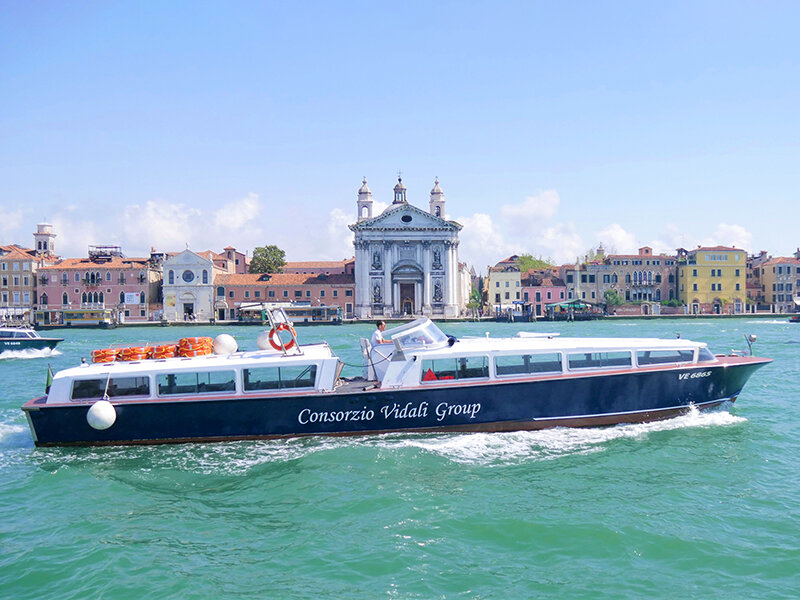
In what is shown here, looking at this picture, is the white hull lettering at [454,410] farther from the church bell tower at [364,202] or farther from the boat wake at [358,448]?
the church bell tower at [364,202]

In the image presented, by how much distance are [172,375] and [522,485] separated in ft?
20.1

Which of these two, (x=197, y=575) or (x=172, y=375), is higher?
(x=172, y=375)

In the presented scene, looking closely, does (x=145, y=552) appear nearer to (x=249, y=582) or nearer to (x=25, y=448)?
(x=249, y=582)

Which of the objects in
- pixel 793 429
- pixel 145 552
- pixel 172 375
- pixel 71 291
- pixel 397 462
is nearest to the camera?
pixel 145 552

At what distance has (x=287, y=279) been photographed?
257 feet

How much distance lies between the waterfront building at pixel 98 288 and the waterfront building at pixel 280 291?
8211 mm

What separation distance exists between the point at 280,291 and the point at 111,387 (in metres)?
67.0

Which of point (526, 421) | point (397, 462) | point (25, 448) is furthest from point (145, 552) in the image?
point (526, 421)

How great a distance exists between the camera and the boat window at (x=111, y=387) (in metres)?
11.1

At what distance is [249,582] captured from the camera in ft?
22.3

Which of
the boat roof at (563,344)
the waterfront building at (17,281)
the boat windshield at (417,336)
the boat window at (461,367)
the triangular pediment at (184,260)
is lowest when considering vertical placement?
the boat window at (461,367)

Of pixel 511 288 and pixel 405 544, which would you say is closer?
pixel 405 544

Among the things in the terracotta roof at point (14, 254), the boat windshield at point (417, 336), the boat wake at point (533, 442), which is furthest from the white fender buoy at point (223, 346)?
the terracotta roof at point (14, 254)

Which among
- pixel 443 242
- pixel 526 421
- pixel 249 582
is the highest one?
pixel 443 242
